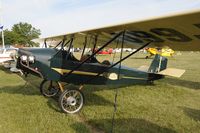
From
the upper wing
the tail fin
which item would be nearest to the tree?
the tail fin

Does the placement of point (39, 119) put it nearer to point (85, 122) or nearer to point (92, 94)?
point (85, 122)

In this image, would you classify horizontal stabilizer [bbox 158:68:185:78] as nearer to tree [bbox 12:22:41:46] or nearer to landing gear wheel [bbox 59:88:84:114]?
landing gear wheel [bbox 59:88:84:114]

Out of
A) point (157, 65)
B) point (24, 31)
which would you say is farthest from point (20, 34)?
point (157, 65)

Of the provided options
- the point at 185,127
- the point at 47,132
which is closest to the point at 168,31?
the point at 185,127

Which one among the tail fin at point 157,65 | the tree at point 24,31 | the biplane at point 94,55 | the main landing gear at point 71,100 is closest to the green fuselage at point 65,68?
the biplane at point 94,55

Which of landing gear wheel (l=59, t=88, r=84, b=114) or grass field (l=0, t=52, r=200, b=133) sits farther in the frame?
landing gear wheel (l=59, t=88, r=84, b=114)

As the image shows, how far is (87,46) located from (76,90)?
200cm

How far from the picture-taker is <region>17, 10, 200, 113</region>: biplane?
515 cm

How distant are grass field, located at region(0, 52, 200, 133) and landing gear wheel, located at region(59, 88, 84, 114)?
19 centimetres

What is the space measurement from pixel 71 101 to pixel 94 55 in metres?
1.60

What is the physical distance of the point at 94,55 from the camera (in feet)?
25.5

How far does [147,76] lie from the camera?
10.2 metres

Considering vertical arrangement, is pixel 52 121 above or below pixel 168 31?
below

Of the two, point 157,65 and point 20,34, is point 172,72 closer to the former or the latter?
point 157,65
